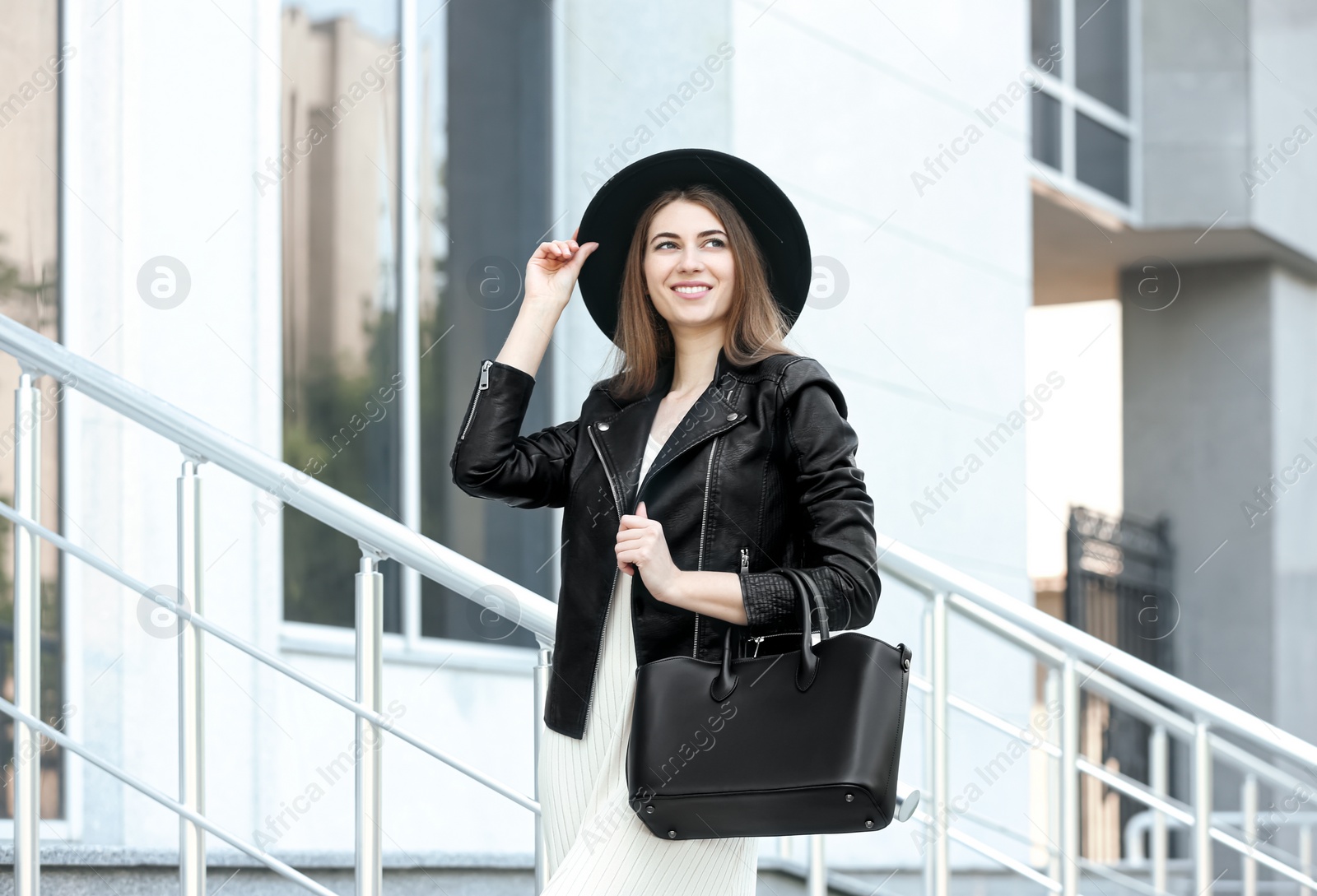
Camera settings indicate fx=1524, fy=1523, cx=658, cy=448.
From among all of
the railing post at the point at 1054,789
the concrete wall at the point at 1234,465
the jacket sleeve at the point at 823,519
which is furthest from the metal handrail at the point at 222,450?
the concrete wall at the point at 1234,465

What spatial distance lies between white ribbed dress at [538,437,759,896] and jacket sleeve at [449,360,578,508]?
0.68 feet

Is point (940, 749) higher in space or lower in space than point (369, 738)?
higher

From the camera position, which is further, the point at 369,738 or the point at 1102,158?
the point at 1102,158

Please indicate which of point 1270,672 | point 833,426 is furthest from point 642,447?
point 1270,672

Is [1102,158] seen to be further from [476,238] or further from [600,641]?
[600,641]

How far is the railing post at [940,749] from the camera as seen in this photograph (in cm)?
317

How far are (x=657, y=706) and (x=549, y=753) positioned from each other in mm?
294

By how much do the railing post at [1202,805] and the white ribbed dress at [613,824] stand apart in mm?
1409

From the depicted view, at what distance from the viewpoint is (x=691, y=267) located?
221 cm

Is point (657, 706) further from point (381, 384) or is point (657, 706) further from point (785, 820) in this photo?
point (381, 384)

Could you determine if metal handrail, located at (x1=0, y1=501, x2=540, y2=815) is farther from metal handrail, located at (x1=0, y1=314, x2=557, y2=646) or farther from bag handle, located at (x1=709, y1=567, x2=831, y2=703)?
bag handle, located at (x1=709, y1=567, x2=831, y2=703)

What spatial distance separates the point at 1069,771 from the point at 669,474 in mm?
1599

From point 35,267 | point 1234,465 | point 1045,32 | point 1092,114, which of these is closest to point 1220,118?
point 1092,114

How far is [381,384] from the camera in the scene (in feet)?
17.7
